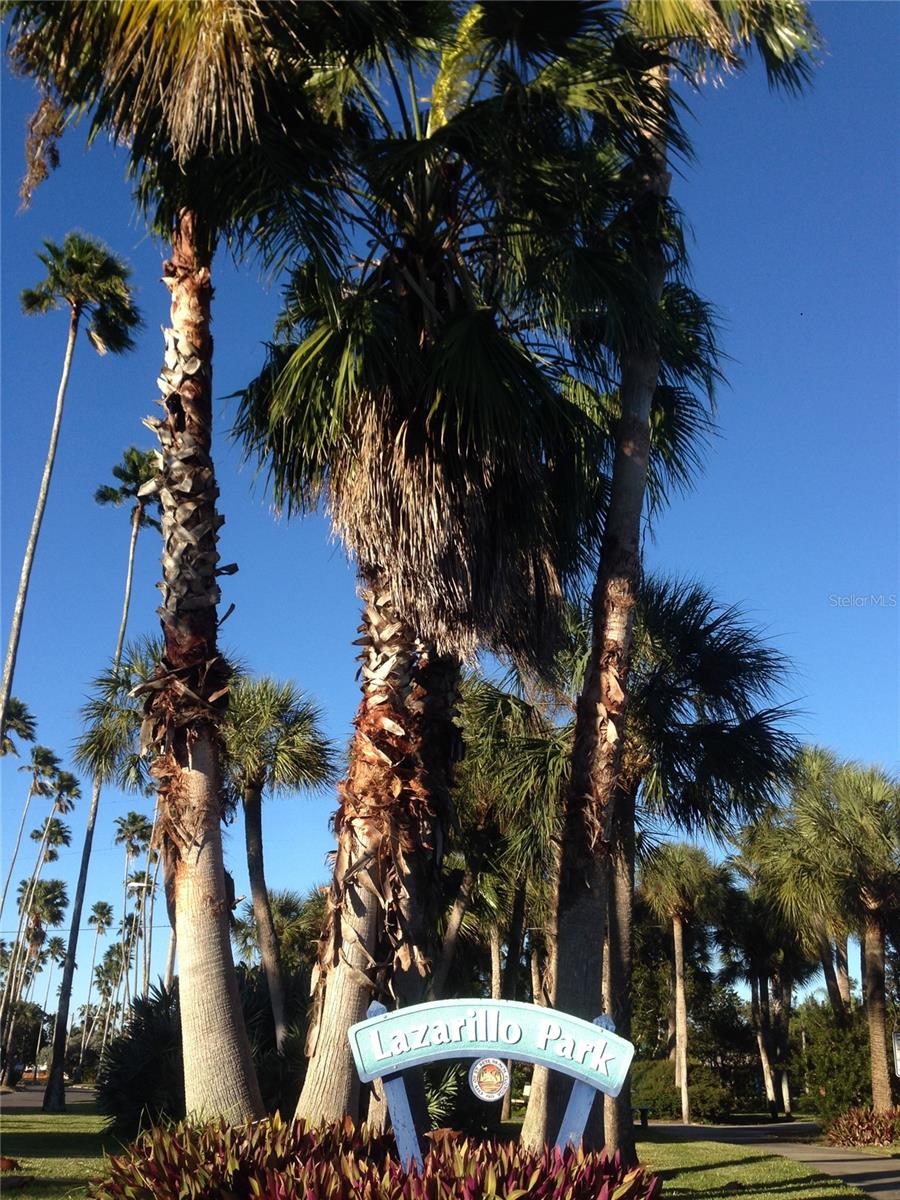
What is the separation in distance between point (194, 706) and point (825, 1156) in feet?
58.4

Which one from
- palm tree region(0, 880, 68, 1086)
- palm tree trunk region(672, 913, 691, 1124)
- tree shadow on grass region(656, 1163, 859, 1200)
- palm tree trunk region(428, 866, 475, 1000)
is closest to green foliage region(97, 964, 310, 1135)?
palm tree trunk region(428, 866, 475, 1000)

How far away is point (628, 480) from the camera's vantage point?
30.0ft

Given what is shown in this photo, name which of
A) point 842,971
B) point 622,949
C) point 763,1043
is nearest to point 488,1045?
point 622,949

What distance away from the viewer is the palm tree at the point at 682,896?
31.6 meters

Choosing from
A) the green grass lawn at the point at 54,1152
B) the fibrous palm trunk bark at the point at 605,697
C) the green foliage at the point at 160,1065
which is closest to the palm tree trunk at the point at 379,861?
the fibrous palm trunk bark at the point at 605,697

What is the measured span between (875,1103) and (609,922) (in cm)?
1272

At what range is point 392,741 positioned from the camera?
7762mm

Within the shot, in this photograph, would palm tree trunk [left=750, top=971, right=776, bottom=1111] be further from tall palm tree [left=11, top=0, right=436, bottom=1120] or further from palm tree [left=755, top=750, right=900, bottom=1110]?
tall palm tree [left=11, top=0, right=436, bottom=1120]

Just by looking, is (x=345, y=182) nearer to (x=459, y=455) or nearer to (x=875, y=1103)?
(x=459, y=455)

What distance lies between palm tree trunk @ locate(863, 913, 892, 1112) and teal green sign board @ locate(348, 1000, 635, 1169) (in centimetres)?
1840

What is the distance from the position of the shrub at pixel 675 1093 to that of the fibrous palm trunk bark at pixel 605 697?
27349 millimetres

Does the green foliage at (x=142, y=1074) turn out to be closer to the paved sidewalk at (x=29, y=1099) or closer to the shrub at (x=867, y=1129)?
the paved sidewalk at (x=29, y=1099)

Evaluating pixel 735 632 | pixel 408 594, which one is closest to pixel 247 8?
pixel 408 594

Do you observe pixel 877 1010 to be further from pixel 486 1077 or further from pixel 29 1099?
pixel 29 1099
